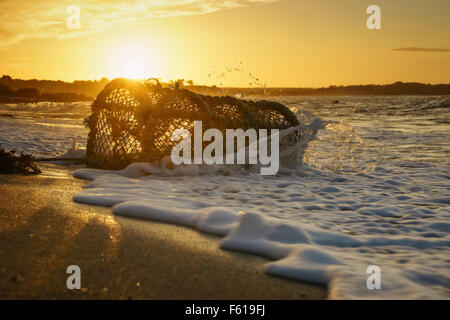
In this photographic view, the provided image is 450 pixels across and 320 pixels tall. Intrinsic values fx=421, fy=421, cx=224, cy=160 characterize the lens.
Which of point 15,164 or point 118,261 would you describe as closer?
point 118,261

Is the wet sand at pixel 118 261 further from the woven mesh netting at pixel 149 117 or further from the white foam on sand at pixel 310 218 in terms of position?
the woven mesh netting at pixel 149 117

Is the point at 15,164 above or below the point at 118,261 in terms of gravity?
above

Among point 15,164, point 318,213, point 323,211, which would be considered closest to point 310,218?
point 318,213

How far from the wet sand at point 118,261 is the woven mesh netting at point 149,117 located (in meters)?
2.23

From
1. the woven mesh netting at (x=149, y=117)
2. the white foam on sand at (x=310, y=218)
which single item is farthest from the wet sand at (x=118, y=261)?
the woven mesh netting at (x=149, y=117)

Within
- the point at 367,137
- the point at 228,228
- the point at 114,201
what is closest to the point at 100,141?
the point at 114,201

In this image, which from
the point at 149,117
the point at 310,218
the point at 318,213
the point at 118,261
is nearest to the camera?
the point at 118,261

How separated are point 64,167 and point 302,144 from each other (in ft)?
10.8

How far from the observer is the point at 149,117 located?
5234 millimetres

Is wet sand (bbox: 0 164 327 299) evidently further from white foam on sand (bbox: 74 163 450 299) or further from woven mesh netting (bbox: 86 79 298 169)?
woven mesh netting (bbox: 86 79 298 169)

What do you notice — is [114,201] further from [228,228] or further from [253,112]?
[253,112]

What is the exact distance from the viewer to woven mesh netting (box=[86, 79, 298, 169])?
208 inches

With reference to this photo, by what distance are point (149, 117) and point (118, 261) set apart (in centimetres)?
326

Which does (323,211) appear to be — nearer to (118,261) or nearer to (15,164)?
(118,261)
